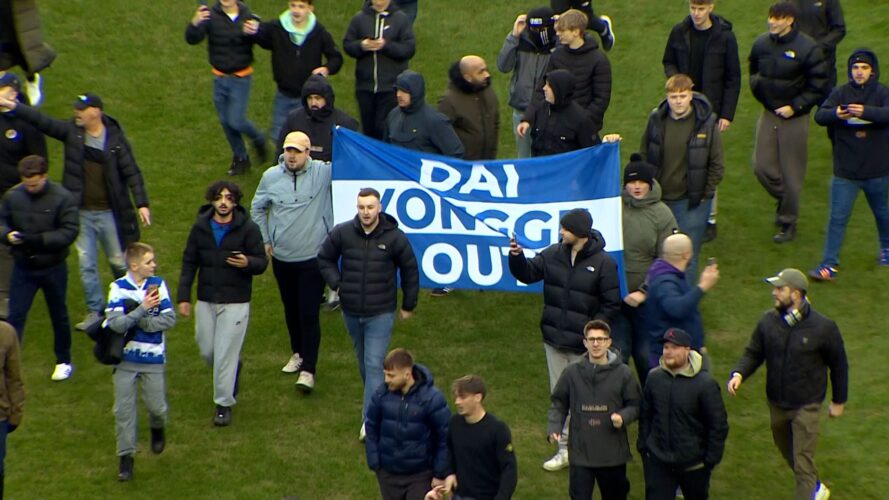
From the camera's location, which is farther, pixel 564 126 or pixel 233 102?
pixel 233 102

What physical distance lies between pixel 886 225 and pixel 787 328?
4194 millimetres

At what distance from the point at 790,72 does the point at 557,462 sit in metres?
5.10

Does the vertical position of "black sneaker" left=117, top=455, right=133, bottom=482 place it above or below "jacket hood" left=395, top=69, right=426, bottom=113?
below

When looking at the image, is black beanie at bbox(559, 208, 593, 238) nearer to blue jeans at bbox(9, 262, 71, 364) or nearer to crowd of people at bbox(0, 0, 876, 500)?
crowd of people at bbox(0, 0, 876, 500)

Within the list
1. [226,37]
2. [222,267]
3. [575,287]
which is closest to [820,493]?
[575,287]

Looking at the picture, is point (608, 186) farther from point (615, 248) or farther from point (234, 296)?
point (234, 296)

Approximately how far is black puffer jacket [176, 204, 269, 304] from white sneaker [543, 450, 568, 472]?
272 centimetres

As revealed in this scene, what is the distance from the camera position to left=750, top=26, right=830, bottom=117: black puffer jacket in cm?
1506

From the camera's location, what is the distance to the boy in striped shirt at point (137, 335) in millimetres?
11625

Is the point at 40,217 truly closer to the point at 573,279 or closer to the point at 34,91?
the point at 573,279

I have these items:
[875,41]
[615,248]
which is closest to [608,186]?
[615,248]

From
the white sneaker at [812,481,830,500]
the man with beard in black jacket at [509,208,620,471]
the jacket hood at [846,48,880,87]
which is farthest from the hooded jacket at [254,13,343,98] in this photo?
the white sneaker at [812,481,830,500]

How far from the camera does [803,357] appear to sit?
11.1 m

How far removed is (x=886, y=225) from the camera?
14.9m
